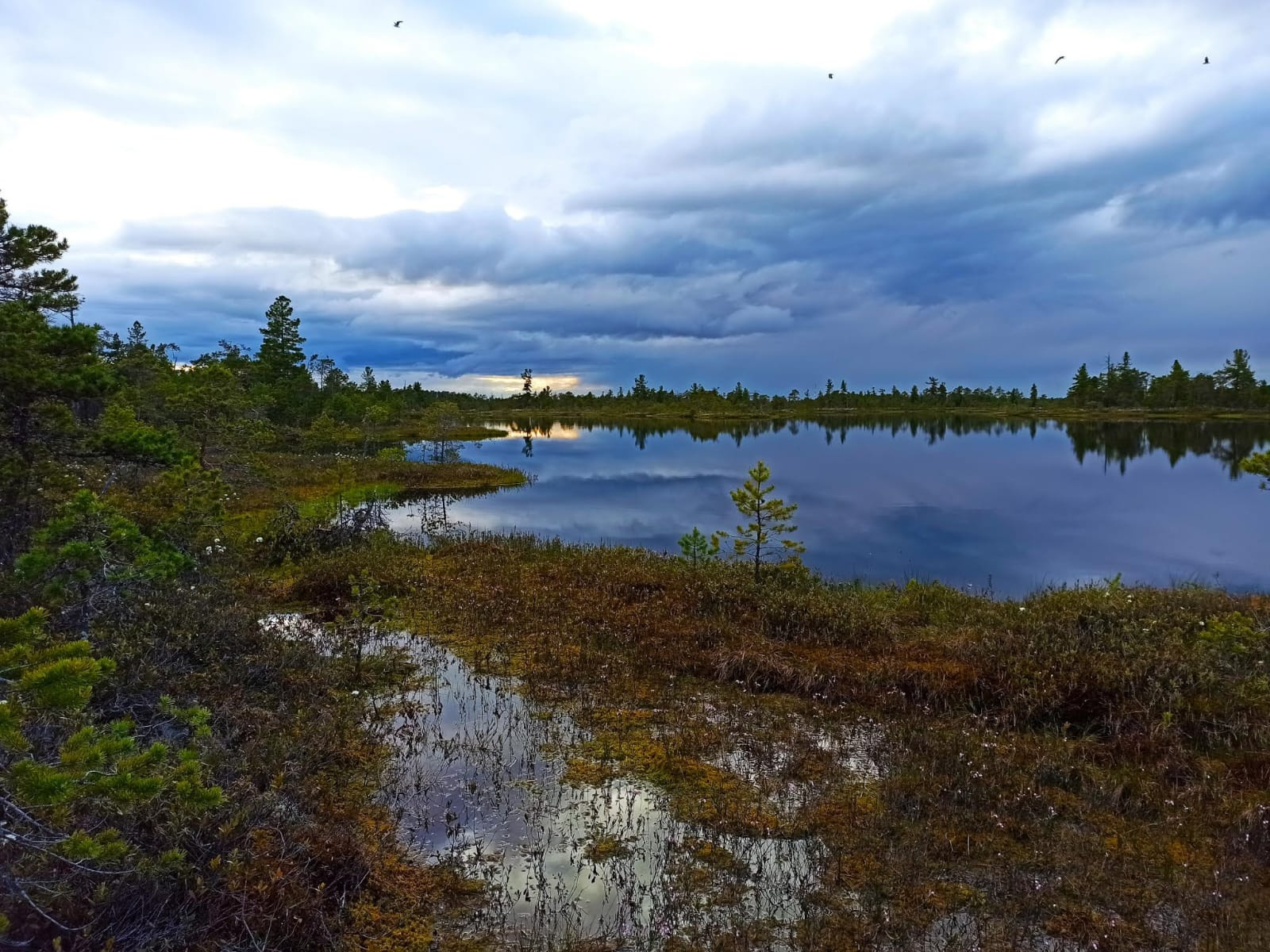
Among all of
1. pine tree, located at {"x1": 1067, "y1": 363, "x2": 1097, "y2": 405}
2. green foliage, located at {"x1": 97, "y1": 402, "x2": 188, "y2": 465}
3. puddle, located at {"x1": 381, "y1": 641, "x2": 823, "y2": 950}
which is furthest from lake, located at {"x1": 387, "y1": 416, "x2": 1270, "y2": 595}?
pine tree, located at {"x1": 1067, "y1": 363, "x2": 1097, "y2": 405}

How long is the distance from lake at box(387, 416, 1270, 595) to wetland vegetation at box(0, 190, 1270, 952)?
8.26 m

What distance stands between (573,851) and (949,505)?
32.5 m

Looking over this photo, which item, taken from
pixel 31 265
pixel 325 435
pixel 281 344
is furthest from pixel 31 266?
pixel 281 344

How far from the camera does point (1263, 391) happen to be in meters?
109

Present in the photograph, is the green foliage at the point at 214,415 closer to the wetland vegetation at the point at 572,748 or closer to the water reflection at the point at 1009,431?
the wetland vegetation at the point at 572,748

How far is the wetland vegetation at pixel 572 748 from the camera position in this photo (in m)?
4.91

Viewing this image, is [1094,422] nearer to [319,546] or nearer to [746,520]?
[746,520]

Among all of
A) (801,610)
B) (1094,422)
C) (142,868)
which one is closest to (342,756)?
(142,868)

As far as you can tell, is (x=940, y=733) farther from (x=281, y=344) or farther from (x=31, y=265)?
(x=281, y=344)

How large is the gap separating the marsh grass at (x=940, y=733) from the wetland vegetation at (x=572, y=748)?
46mm

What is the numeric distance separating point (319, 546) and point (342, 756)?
39.6 ft

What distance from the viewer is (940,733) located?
27.8ft

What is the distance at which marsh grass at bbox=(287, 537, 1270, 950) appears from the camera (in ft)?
18.2

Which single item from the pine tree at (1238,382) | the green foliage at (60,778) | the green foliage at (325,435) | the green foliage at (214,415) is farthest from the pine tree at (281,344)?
the pine tree at (1238,382)
